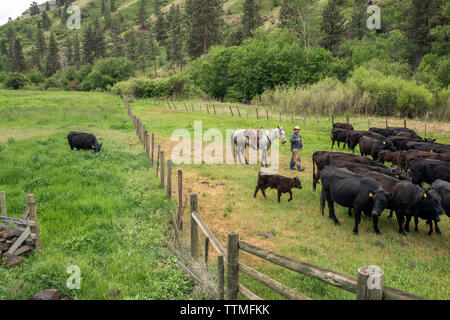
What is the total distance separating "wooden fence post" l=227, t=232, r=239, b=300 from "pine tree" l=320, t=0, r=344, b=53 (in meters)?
57.0

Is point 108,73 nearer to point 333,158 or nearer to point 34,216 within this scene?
point 333,158

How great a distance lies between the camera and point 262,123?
25859mm

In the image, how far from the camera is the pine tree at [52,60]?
3617 inches

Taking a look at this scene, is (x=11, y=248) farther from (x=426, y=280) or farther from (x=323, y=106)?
(x=323, y=106)

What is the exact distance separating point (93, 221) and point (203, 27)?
69406 mm

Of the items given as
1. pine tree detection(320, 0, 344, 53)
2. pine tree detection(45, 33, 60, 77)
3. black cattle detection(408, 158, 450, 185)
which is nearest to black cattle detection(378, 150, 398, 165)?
black cattle detection(408, 158, 450, 185)

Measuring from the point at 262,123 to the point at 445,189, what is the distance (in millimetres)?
17624

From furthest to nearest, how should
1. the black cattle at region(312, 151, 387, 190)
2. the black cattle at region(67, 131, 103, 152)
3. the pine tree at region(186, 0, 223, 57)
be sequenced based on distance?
1. the pine tree at region(186, 0, 223, 57)
2. the black cattle at region(67, 131, 103, 152)
3. the black cattle at region(312, 151, 387, 190)

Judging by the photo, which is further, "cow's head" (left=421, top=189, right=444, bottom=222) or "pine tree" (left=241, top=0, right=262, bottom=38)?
"pine tree" (left=241, top=0, right=262, bottom=38)

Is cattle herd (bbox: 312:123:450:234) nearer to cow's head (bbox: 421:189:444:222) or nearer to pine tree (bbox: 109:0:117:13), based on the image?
cow's head (bbox: 421:189:444:222)

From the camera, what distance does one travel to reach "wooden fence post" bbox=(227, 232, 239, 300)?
15.0 ft

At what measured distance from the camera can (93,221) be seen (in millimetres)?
7879

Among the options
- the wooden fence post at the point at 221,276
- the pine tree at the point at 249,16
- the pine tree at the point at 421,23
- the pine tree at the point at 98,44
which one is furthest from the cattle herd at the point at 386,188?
the pine tree at the point at 98,44

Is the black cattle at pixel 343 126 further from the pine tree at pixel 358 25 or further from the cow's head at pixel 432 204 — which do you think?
the pine tree at pixel 358 25
